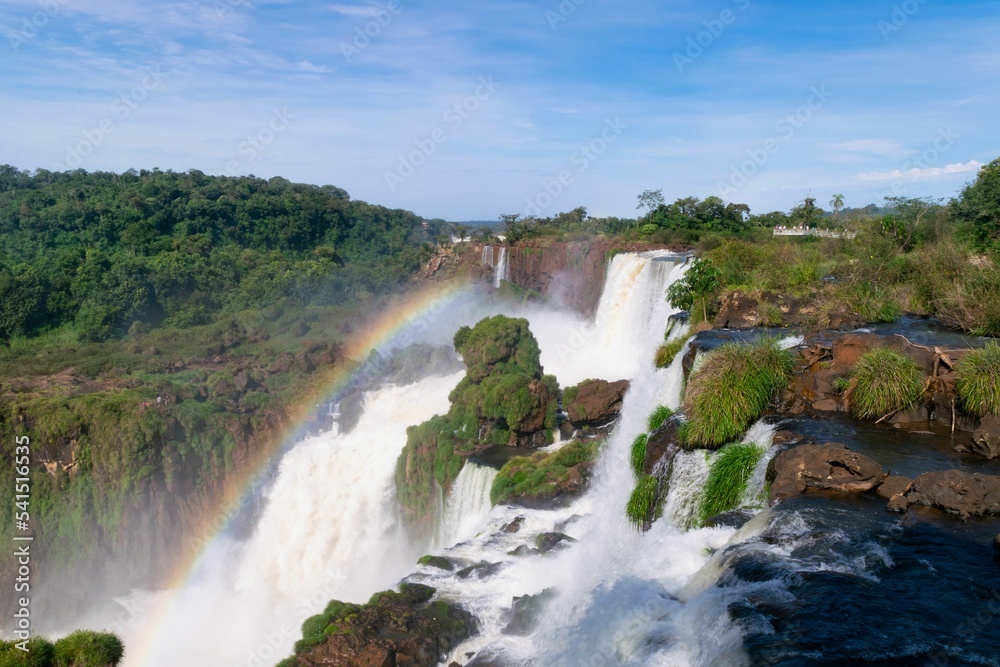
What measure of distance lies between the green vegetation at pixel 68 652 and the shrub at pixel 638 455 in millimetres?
8316

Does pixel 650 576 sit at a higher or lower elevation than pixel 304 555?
higher

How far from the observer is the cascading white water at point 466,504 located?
1762 cm

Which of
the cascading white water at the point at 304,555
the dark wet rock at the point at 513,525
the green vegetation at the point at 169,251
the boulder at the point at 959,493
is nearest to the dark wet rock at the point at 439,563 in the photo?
the dark wet rock at the point at 513,525

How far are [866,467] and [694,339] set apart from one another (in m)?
6.28

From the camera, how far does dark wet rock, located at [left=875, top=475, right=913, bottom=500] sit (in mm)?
8406

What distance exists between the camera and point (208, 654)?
714 inches

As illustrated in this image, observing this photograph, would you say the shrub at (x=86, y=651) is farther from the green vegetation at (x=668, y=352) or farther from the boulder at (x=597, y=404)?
the boulder at (x=597, y=404)

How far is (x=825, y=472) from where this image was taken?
8.73 m

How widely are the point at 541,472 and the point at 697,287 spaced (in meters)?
6.95

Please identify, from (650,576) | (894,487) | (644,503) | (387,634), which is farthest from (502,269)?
(650,576)

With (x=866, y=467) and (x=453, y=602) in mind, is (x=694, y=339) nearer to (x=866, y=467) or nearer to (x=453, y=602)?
(x=866, y=467)

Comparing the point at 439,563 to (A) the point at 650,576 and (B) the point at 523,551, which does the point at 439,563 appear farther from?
(A) the point at 650,576

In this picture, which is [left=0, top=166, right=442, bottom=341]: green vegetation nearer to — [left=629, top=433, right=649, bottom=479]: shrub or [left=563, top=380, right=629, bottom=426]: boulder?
[left=563, top=380, right=629, bottom=426]: boulder

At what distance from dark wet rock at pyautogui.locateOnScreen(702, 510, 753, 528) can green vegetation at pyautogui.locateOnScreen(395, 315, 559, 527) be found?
10577 millimetres
